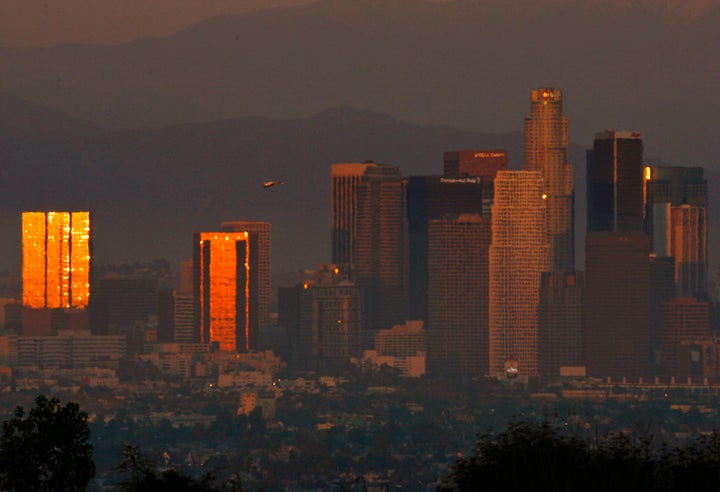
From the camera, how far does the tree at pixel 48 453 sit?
59.2 m

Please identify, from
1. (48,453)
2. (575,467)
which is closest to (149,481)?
(48,453)

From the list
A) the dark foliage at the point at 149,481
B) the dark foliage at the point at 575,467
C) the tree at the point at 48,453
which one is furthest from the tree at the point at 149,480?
the dark foliage at the point at 575,467

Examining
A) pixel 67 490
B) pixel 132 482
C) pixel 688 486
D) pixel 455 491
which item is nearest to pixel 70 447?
pixel 67 490

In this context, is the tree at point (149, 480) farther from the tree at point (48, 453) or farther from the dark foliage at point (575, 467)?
the dark foliage at point (575, 467)

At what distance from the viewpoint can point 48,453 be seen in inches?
2352

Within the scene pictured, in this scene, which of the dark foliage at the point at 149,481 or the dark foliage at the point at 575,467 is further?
the dark foliage at the point at 149,481

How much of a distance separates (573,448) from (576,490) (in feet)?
13.4

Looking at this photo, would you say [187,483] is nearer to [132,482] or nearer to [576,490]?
[132,482]

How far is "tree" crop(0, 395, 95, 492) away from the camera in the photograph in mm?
59250

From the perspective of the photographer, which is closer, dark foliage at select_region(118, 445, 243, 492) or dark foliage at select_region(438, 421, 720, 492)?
dark foliage at select_region(438, 421, 720, 492)

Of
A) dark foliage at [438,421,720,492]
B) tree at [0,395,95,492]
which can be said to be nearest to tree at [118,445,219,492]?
tree at [0,395,95,492]

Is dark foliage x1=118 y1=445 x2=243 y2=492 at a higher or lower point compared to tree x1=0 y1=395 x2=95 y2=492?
lower

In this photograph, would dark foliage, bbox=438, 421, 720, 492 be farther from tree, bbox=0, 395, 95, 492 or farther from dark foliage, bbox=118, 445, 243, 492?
tree, bbox=0, 395, 95, 492

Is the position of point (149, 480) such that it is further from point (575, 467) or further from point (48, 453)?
point (575, 467)
